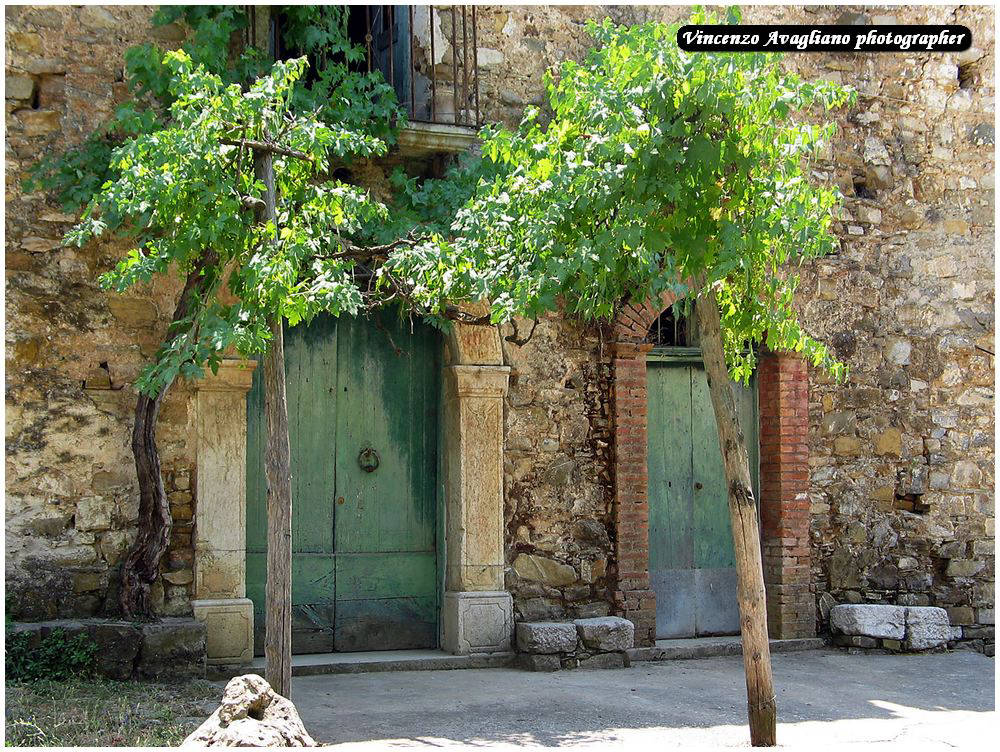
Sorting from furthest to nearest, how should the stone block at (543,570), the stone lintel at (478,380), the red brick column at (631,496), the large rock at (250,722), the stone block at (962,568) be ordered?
the stone block at (962,568)
the red brick column at (631,496)
the stone block at (543,570)
the stone lintel at (478,380)
the large rock at (250,722)

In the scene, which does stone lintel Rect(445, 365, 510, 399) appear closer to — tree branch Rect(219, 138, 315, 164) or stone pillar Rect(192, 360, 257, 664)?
stone pillar Rect(192, 360, 257, 664)

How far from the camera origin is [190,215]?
4922 millimetres

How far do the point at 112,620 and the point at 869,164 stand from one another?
6.26 metres

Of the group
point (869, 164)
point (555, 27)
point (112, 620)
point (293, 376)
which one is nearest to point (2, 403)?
point (112, 620)

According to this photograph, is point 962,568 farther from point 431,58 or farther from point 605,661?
point 431,58

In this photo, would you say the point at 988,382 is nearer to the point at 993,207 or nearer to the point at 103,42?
the point at 993,207

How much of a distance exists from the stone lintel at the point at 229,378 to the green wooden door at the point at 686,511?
114 inches

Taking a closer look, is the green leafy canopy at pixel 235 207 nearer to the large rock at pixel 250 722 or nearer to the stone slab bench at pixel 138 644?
the large rock at pixel 250 722

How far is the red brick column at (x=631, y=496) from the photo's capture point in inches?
285

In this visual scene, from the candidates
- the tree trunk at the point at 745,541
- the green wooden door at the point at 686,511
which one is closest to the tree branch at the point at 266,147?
the tree trunk at the point at 745,541

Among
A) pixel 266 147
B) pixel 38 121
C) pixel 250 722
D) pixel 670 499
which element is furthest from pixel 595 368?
pixel 250 722

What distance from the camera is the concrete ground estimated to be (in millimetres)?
5059

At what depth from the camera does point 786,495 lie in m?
7.76

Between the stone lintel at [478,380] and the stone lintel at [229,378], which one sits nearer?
the stone lintel at [229,378]
